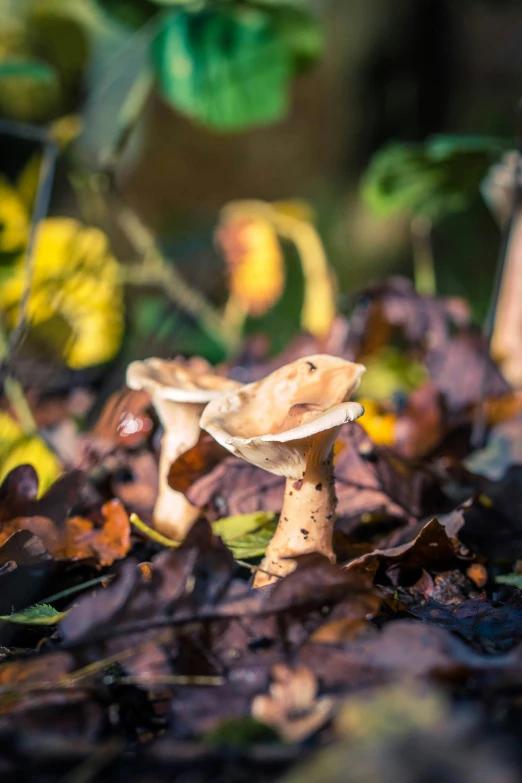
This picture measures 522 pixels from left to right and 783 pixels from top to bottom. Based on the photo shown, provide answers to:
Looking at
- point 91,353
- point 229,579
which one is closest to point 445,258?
point 91,353

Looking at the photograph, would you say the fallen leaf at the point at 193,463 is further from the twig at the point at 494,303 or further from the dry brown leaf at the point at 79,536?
the twig at the point at 494,303

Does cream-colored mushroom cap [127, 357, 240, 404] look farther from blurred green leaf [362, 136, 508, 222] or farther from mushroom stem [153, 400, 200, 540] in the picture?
blurred green leaf [362, 136, 508, 222]

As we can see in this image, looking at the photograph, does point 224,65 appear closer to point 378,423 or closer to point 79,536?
point 378,423

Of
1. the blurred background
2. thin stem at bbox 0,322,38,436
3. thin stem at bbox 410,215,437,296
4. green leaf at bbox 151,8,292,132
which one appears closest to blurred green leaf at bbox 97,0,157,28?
the blurred background

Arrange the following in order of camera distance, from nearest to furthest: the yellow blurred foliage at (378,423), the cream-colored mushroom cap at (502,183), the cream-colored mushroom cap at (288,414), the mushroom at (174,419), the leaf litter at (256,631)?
the leaf litter at (256,631) < the cream-colored mushroom cap at (288,414) < the mushroom at (174,419) < the yellow blurred foliage at (378,423) < the cream-colored mushroom cap at (502,183)

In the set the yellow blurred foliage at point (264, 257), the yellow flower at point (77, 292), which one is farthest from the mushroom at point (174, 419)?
the yellow blurred foliage at point (264, 257)

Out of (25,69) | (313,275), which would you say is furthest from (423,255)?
(25,69)
